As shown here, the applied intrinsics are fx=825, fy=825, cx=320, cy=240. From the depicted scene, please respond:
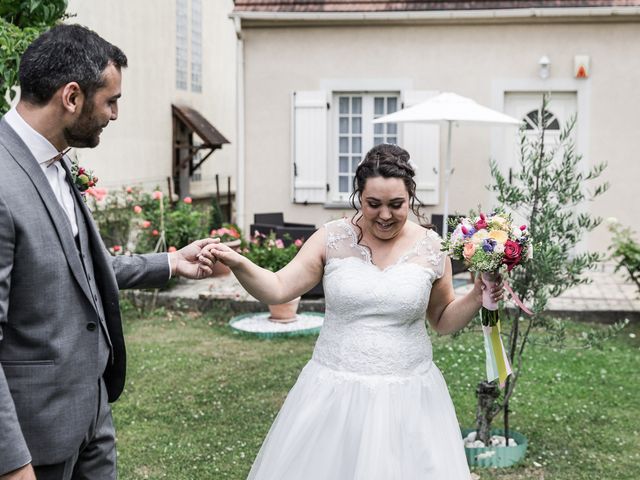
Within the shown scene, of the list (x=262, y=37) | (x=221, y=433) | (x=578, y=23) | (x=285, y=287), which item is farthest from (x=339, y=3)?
(x=285, y=287)

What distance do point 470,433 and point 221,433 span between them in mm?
1670

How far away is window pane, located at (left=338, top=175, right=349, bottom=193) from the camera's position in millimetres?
12320

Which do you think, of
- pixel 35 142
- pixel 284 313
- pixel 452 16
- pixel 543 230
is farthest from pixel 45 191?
pixel 452 16

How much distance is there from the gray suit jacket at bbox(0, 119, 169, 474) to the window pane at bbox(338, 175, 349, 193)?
A: 9709 millimetres

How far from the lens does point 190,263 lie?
11.2 feet

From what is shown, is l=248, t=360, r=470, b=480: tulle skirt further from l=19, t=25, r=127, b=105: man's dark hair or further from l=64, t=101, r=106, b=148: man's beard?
l=19, t=25, r=127, b=105: man's dark hair

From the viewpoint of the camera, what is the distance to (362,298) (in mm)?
3480

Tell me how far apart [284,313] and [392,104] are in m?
4.83

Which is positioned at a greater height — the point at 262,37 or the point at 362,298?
the point at 262,37

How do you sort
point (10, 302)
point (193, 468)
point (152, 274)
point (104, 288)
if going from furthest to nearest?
point (193, 468)
point (152, 274)
point (104, 288)
point (10, 302)

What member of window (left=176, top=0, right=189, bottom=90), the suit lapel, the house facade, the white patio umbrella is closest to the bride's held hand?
the suit lapel

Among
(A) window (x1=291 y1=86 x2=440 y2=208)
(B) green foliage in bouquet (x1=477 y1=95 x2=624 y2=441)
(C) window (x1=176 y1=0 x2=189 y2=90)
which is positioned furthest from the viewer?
(C) window (x1=176 y1=0 x2=189 y2=90)

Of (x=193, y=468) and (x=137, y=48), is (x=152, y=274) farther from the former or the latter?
(x=137, y=48)

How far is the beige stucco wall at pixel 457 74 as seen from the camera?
11594 millimetres
